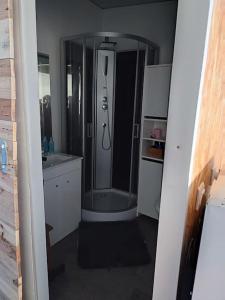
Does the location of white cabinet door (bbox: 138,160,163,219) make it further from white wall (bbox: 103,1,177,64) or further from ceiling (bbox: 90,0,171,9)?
ceiling (bbox: 90,0,171,9)

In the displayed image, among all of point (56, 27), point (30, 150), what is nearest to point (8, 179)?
point (30, 150)

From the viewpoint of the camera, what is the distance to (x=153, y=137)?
296 cm

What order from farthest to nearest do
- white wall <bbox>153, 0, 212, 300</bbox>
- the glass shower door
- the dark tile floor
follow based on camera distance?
the glass shower door, the dark tile floor, white wall <bbox>153, 0, 212, 300</bbox>

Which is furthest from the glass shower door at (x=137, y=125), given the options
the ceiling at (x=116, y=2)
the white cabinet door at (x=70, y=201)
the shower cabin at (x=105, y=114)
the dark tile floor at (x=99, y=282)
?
the dark tile floor at (x=99, y=282)

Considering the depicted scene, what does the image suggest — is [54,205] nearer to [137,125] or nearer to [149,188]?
[149,188]

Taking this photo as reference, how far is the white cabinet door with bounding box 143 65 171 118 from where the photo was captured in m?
2.67

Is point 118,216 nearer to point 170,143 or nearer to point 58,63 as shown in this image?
point 58,63

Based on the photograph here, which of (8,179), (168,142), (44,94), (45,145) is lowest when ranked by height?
(45,145)

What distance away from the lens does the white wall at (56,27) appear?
2.52m

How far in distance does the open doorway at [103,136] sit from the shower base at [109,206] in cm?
1

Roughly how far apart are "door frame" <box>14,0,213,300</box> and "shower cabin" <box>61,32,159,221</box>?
171 cm

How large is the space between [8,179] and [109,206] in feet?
7.19

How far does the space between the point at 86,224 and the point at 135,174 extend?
36.4 inches

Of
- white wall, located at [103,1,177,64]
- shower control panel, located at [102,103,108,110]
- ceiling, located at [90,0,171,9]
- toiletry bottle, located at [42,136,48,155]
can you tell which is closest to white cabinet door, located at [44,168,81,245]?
toiletry bottle, located at [42,136,48,155]
